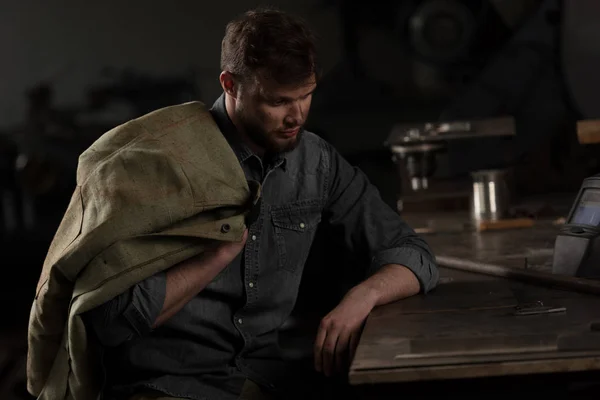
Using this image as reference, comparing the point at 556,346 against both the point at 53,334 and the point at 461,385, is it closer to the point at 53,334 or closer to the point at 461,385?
the point at 461,385

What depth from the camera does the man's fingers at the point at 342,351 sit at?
221 centimetres

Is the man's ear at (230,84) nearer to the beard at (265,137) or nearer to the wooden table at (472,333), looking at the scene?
the beard at (265,137)

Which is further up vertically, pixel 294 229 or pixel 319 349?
pixel 294 229

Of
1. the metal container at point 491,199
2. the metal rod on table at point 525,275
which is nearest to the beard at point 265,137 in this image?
the metal rod on table at point 525,275

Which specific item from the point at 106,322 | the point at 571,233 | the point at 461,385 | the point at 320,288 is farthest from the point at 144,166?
the point at 320,288

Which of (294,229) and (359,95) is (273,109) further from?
(359,95)

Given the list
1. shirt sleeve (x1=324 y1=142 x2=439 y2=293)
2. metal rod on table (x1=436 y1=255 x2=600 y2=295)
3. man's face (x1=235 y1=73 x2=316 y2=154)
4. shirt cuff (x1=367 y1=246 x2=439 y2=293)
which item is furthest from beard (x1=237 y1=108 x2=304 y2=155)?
metal rod on table (x1=436 y1=255 x2=600 y2=295)

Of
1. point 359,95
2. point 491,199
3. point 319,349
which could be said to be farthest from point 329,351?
point 359,95

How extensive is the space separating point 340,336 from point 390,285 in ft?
0.67

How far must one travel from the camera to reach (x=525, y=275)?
2.45 metres

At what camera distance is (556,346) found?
1.73 m

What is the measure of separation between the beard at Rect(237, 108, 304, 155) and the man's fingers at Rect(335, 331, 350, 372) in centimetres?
54

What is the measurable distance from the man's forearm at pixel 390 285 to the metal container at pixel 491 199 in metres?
1.37

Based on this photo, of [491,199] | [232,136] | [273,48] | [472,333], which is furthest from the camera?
[491,199]
